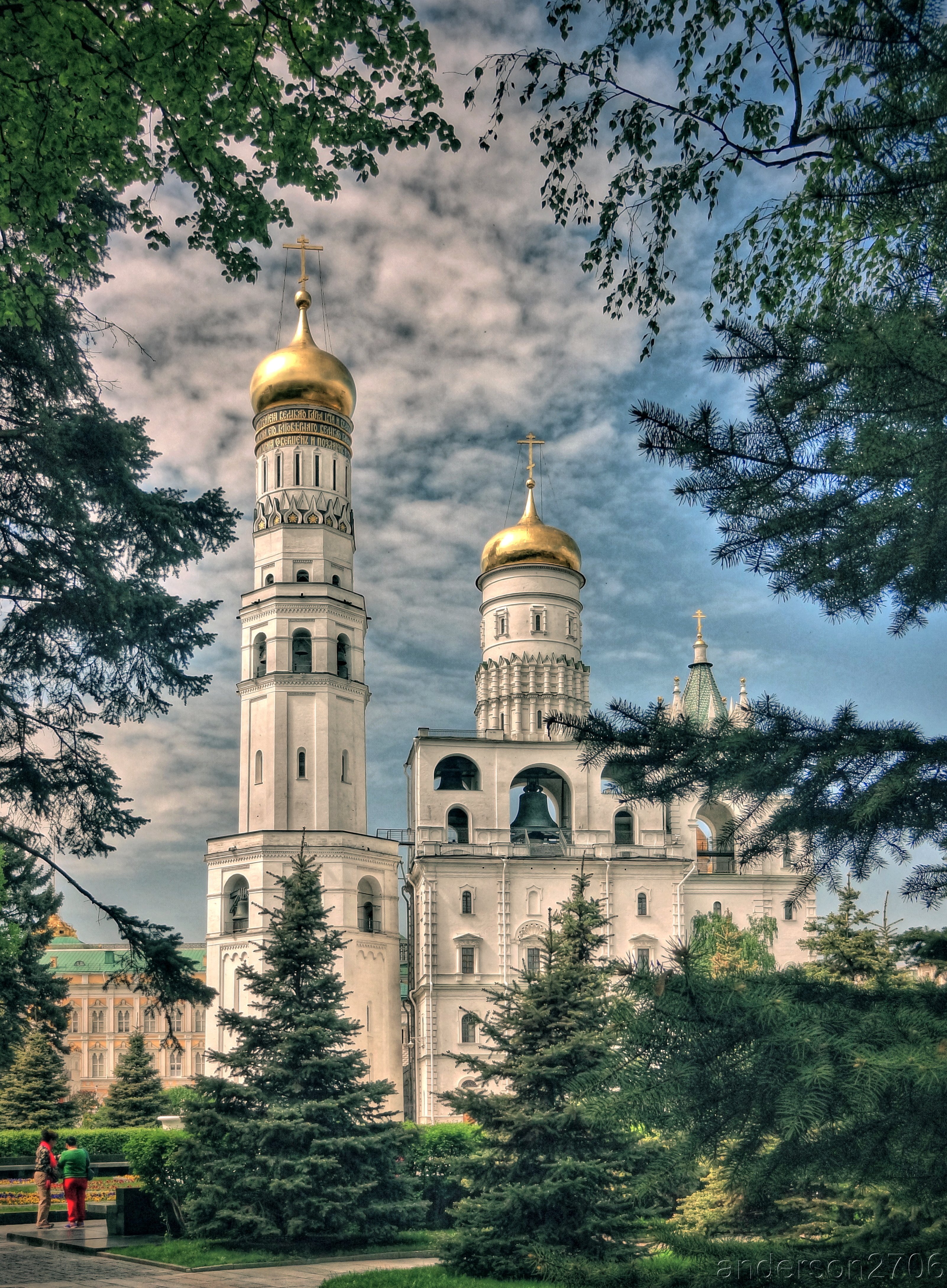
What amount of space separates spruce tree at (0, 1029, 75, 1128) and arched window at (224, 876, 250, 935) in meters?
6.29

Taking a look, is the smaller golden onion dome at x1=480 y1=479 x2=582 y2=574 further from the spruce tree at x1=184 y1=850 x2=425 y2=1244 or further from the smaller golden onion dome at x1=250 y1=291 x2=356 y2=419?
the spruce tree at x1=184 y1=850 x2=425 y2=1244

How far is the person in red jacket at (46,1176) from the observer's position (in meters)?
17.7

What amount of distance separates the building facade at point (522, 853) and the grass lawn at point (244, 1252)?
2257cm

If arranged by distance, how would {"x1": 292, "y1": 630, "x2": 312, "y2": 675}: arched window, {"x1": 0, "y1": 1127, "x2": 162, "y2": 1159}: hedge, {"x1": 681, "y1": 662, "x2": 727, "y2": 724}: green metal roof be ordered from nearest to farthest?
{"x1": 0, "y1": 1127, "x2": 162, "y2": 1159}: hedge < {"x1": 292, "y1": 630, "x2": 312, "y2": 675}: arched window < {"x1": 681, "y1": 662, "x2": 727, "y2": 724}: green metal roof

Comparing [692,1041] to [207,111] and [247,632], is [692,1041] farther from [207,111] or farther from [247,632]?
[247,632]

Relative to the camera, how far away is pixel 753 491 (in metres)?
5.87

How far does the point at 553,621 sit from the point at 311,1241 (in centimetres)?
3301

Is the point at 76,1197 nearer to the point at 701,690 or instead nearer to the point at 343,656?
the point at 343,656

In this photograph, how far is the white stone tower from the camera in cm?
3806

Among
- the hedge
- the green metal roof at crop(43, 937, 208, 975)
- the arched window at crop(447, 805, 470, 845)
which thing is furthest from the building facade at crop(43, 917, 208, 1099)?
the hedge

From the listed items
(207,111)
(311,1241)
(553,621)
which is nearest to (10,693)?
(207,111)

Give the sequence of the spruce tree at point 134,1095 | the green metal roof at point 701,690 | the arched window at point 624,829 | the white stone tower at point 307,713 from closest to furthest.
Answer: the white stone tower at point 307,713, the spruce tree at point 134,1095, the arched window at point 624,829, the green metal roof at point 701,690

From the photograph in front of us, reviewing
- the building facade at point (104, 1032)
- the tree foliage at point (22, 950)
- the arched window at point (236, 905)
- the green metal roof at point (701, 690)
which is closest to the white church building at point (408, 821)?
the arched window at point (236, 905)

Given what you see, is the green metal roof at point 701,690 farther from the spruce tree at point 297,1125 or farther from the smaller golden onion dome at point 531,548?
the spruce tree at point 297,1125
